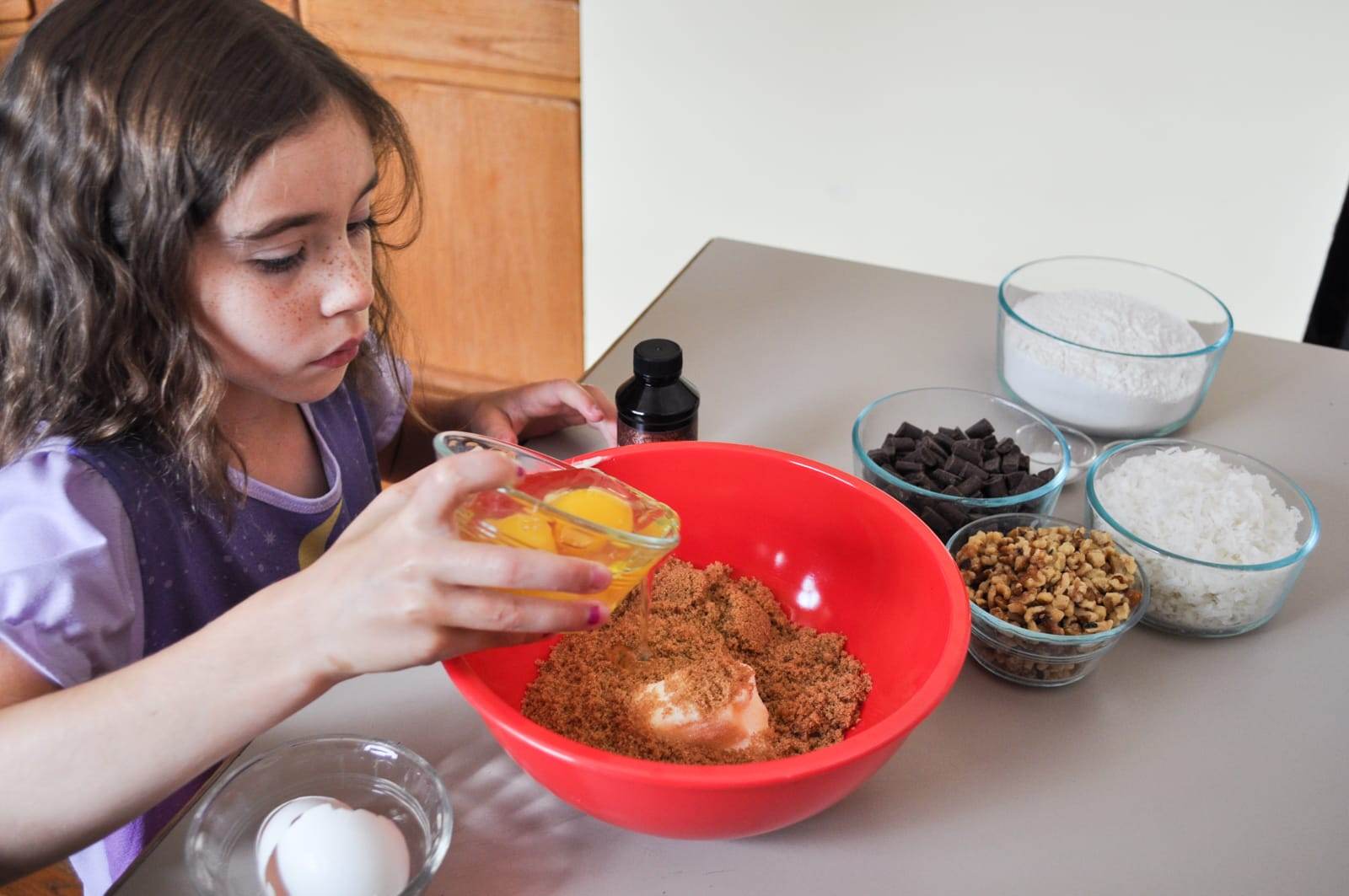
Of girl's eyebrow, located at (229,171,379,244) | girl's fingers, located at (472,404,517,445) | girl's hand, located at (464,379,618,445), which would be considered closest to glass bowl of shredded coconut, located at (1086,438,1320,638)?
girl's hand, located at (464,379,618,445)

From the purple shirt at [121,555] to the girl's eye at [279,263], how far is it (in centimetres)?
20

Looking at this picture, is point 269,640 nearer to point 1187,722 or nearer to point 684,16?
point 1187,722

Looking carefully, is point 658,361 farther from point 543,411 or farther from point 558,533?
point 558,533

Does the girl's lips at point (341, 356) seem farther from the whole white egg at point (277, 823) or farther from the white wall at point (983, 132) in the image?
the white wall at point (983, 132)

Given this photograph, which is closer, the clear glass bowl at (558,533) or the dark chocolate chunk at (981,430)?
the clear glass bowl at (558,533)

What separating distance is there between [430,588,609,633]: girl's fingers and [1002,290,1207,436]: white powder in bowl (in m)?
0.76

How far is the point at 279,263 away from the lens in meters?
0.85

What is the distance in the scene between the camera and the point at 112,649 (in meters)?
0.85

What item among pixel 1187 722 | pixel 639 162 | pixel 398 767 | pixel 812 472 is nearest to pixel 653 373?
pixel 812 472

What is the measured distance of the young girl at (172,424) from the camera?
0.68 meters

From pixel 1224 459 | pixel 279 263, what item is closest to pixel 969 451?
pixel 1224 459

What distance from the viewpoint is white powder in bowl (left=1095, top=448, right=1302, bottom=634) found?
2.95ft

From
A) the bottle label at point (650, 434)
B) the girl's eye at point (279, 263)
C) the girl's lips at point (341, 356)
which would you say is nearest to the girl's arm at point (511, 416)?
the bottle label at point (650, 434)

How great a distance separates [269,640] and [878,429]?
26.7 inches
